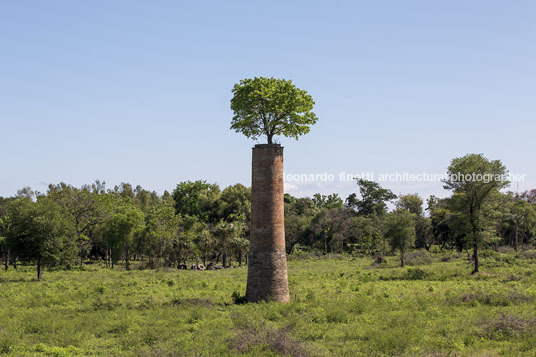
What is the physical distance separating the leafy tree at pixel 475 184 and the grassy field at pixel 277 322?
7903 mm

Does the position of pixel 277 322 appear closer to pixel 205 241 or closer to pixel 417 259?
pixel 417 259

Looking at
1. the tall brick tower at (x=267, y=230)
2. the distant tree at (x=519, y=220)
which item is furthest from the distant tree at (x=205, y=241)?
the distant tree at (x=519, y=220)

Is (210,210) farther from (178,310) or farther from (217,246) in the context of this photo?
(178,310)

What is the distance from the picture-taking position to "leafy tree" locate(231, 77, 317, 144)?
881 inches

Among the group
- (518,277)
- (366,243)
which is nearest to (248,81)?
(518,277)

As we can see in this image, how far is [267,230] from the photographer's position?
845 inches

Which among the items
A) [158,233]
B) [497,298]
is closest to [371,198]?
[158,233]

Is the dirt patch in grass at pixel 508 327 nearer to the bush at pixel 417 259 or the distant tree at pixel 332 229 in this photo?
the bush at pixel 417 259

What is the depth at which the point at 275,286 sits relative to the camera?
21.3 metres

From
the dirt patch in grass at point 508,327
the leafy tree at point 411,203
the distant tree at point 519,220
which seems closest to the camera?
the dirt patch in grass at point 508,327

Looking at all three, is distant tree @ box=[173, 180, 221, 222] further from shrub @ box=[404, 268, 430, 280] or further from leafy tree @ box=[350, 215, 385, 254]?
shrub @ box=[404, 268, 430, 280]

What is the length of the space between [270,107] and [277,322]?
1035 centimetres

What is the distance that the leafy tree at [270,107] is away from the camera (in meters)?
22.4

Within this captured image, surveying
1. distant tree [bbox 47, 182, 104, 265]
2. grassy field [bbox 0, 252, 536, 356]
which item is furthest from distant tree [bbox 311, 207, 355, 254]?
grassy field [bbox 0, 252, 536, 356]
